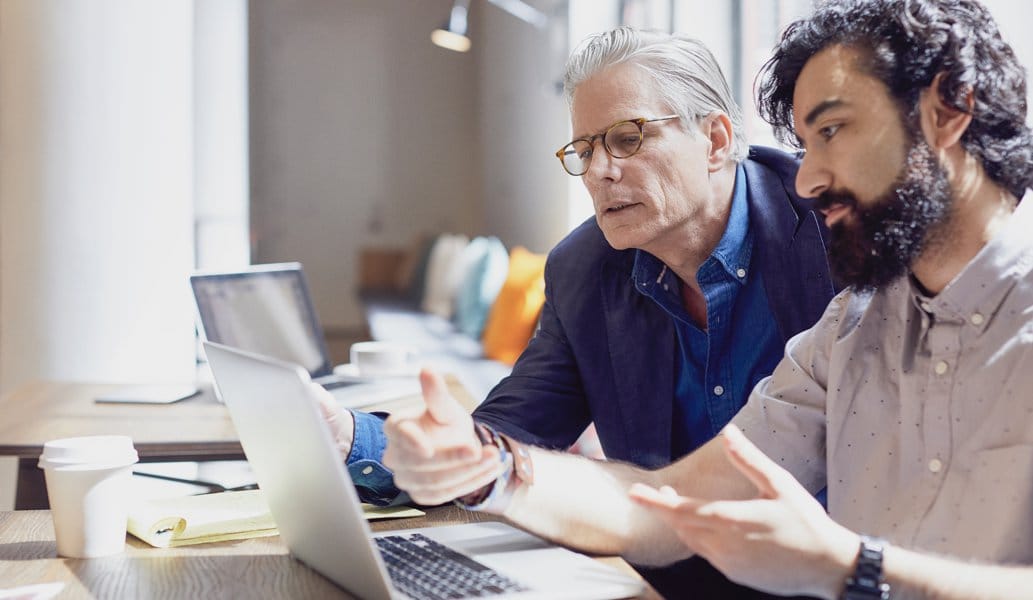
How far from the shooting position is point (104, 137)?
11.2 ft

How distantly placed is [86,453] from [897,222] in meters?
0.87

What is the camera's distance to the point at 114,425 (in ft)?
6.47

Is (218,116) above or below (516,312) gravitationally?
above

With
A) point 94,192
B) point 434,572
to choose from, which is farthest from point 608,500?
point 94,192

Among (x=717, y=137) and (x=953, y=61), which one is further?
(x=717, y=137)

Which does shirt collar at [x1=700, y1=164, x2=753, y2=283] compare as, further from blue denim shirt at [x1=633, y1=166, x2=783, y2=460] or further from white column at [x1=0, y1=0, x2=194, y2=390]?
white column at [x1=0, y1=0, x2=194, y2=390]

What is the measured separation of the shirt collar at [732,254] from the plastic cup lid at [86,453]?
0.91 m

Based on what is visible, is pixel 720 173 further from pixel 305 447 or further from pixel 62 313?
pixel 62 313

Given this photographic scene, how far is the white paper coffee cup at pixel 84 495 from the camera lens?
1120mm

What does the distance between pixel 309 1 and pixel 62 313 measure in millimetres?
5758

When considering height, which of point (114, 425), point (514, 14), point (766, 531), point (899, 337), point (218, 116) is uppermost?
point (514, 14)

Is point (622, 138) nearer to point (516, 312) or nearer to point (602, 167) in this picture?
point (602, 167)

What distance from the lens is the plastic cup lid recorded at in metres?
1.12

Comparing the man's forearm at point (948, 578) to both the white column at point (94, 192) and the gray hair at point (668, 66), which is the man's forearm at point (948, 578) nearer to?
the gray hair at point (668, 66)
